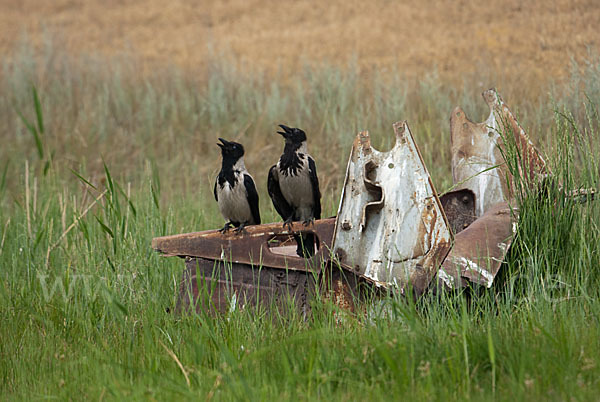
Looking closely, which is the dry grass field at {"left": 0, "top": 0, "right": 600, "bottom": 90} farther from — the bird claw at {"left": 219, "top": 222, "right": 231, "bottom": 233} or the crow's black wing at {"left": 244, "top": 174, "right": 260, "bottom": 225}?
the bird claw at {"left": 219, "top": 222, "right": 231, "bottom": 233}

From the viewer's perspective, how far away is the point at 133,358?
339 cm

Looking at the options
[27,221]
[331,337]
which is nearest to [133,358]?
[331,337]

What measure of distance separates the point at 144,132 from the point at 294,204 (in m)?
5.94

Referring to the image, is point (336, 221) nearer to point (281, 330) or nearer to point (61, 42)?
point (281, 330)

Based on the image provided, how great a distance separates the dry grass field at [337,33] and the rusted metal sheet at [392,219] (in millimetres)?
4471

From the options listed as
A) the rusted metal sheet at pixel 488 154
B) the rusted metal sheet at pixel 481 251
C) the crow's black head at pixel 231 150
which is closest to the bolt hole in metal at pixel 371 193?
the rusted metal sheet at pixel 481 251

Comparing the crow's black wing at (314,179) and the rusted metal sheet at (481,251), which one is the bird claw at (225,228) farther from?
the rusted metal sheet at (481,251)

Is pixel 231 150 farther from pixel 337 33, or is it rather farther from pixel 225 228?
pixel 337 33

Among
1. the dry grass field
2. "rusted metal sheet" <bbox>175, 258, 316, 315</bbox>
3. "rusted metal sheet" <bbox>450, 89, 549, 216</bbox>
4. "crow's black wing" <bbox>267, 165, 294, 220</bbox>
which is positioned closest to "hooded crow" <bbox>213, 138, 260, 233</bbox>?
"crow's black wing" <bbox>267, 165, 294, 220</bbox>

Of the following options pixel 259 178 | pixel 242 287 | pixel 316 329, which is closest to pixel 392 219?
pixel 316 329

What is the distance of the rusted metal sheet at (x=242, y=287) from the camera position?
3.74 metres

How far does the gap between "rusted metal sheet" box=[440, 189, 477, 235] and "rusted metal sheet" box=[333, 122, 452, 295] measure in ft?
2.83

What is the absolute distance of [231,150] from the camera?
4.80m

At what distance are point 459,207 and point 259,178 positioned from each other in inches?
185
